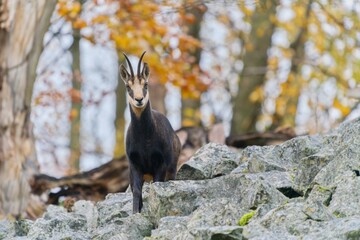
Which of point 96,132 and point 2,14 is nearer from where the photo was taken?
point 2,14

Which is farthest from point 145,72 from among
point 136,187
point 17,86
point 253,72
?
point 253,72

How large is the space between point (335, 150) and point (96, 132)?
2397 cm

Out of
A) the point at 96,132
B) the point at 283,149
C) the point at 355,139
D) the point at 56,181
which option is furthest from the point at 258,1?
the point at 96,132

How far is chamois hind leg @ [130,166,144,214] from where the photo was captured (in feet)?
26.8

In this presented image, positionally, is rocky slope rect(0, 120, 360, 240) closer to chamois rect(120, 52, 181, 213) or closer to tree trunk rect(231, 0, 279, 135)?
chamois rect(120, 52, 181, 213)

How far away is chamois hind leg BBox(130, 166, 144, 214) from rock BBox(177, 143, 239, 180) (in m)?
0.37

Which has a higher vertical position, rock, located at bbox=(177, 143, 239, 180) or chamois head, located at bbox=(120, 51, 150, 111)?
chamois head, located at bbox=(120, 51, 150, 111)

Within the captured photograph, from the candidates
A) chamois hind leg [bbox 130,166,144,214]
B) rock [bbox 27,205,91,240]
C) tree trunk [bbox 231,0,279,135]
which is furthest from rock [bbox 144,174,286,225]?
tree trunk [bbox 231,0,279,135]

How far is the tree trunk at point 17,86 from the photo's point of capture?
41.6 ft

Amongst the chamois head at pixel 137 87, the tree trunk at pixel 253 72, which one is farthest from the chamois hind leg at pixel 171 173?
the tree trunk at pixel 253 72

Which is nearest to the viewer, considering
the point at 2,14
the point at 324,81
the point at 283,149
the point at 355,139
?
the point at 355,139

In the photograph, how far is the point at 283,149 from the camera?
28.0 feet

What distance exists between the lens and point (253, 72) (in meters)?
19.8

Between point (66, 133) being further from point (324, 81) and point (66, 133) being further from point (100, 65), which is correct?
point (324, 81)
